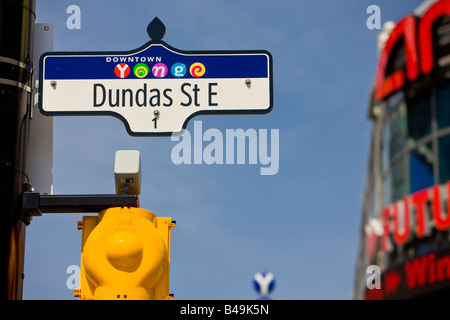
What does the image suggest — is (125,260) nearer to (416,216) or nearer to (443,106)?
(416,216)

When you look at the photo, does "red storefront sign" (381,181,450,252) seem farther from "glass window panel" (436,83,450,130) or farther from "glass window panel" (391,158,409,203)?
"glass window panel" (436,83,450,130)

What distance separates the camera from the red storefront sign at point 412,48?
1939 cm

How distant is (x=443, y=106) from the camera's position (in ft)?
67.4

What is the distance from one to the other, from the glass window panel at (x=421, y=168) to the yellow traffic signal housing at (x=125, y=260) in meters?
14.9

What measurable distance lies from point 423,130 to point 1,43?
1581 centimetres

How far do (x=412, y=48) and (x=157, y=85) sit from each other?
14.0m

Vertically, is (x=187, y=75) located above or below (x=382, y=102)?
below

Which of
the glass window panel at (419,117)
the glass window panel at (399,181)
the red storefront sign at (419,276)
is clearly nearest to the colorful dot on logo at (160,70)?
the red storefront sign at (419,276)

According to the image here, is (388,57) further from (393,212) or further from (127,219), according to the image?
(127,219)

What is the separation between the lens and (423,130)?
21.5 m

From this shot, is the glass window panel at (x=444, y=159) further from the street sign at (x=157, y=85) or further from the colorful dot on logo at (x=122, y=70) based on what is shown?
the colorful dot on logo at (x=122, y=70)

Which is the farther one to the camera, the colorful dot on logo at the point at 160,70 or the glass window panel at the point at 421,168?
the glass window panel at the point at 421,168
